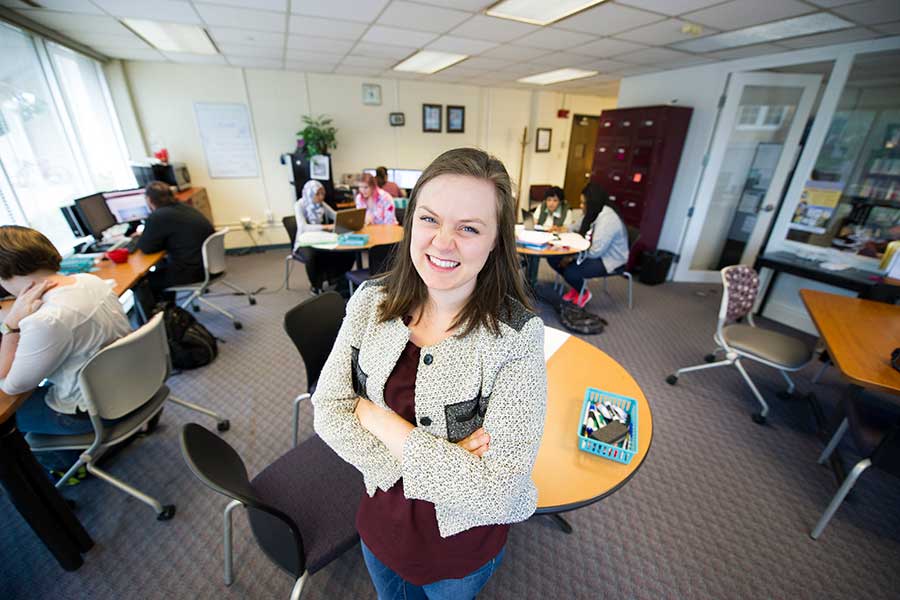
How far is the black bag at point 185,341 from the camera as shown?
2.72 meters

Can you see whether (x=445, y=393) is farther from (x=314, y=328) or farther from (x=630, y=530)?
(x=630, y=530)

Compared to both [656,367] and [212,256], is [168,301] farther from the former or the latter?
[656,367]

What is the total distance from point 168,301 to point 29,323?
6.91 ft

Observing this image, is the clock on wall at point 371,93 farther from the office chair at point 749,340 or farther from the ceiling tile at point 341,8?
the office chair at point 749,340

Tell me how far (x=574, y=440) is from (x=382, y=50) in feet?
14.3

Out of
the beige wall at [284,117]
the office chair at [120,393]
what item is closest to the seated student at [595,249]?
the beige wall at [284,117]

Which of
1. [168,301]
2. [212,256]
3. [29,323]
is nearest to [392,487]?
[29,323]

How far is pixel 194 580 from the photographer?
146 centimetres

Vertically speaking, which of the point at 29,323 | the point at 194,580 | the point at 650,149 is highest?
the point at 650,149

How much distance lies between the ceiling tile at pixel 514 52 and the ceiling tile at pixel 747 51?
181cm

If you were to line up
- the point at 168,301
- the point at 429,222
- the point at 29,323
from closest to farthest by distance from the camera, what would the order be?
the point at 429,222, the point at 29,323, the point at 168,301

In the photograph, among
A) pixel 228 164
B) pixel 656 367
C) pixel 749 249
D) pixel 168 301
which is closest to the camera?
pixel 656 367

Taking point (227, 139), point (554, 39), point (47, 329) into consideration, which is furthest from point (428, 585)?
point (227, 139)

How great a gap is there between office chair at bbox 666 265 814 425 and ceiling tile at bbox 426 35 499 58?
308 cm
